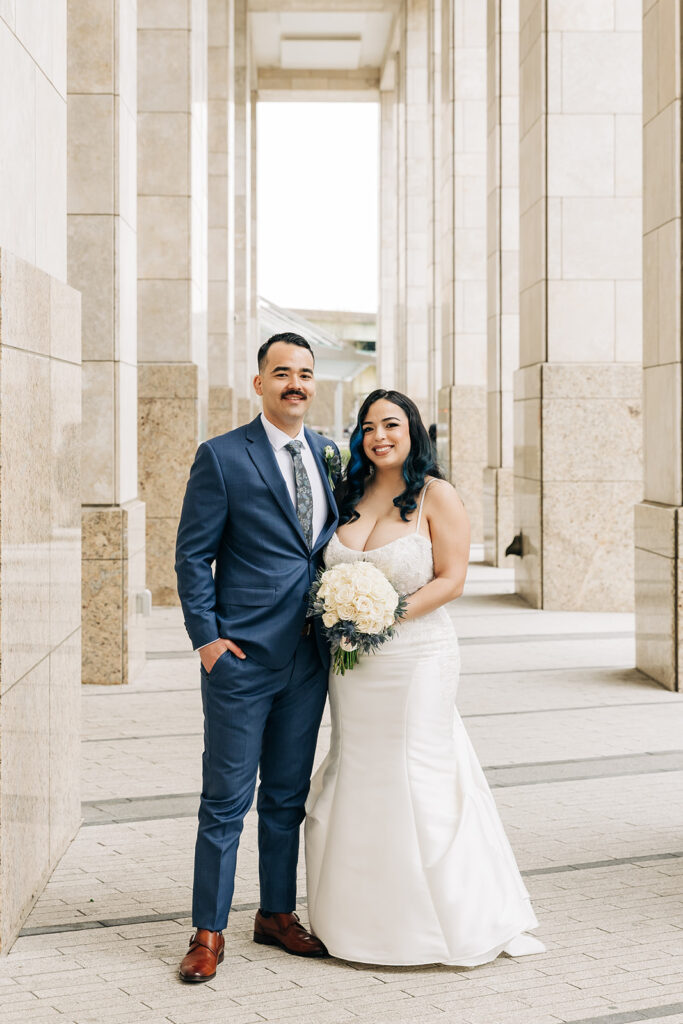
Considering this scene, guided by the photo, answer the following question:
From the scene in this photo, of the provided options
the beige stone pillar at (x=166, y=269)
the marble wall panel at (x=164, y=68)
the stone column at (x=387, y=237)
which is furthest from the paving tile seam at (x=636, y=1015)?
the stone column at (x=387, y=237)

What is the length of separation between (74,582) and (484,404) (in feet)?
50.7

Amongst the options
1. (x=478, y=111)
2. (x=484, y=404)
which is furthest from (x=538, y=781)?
(x=478, y=111)

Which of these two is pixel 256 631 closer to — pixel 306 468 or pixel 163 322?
pixel 306 468

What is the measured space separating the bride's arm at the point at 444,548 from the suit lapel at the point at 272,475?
0.45m

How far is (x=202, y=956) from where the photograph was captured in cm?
392

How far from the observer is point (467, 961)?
400 cm

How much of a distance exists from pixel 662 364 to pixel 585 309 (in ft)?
13.0

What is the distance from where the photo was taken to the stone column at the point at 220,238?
20.0 meters

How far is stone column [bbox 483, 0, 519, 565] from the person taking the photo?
16.3 m

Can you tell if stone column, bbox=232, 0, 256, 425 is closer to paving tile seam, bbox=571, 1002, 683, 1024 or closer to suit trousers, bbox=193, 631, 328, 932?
suit trousers, bbox=193, 631, 328, 932

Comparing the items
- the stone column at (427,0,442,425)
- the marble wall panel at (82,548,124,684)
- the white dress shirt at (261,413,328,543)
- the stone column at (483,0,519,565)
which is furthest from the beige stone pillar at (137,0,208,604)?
the stone column at (427,0,442,425)

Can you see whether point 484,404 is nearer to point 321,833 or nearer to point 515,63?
point 515,63

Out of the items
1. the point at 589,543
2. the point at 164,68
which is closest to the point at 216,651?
the point at 589,543

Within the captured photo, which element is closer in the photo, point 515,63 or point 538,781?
point 538,781
